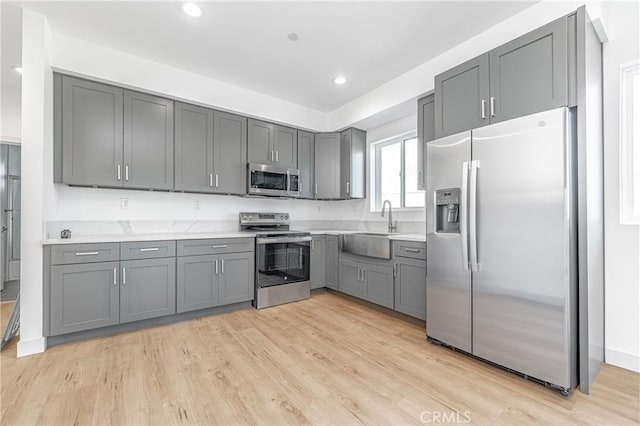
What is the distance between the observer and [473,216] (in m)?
2.17

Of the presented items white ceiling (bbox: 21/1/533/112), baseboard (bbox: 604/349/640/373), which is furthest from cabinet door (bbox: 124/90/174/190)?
baseboard (bbox: 604/349/640/373)

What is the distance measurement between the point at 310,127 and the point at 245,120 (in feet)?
3.39

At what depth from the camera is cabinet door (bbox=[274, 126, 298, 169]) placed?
407 centimetres

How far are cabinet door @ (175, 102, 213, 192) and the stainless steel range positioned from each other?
2.59ft

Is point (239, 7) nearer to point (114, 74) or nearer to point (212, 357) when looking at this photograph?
point (114, 74)

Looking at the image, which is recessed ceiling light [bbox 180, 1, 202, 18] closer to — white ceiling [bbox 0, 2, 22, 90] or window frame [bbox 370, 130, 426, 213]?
white ceiling [bbox 0, 2, 22, 90]

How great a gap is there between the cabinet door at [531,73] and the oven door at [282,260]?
2574 millimetres

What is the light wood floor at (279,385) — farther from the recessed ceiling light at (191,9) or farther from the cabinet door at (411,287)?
the recessed ceiling light at (191,9)

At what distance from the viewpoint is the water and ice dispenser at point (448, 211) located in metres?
2.38

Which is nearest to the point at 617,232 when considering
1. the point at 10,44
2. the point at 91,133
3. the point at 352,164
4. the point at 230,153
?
the point at 352,164

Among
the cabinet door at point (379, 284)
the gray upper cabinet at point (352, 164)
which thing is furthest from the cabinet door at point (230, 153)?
the cabinet door at point (379, 284)

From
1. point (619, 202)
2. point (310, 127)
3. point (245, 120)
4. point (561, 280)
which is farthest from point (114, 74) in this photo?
point (619, 202)

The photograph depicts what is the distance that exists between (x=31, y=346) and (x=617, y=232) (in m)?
4.59

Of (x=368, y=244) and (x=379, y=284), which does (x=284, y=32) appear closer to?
(x=368, y=244)
